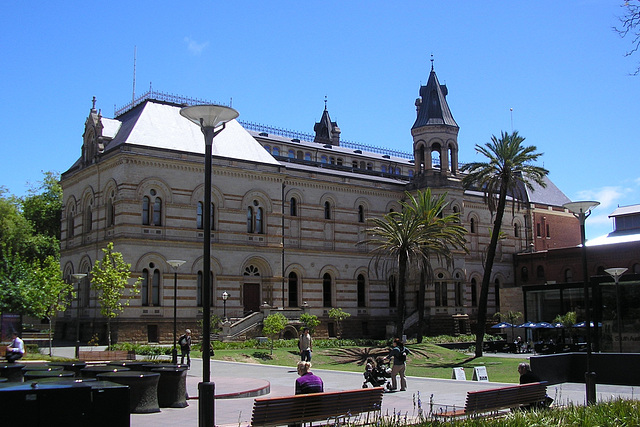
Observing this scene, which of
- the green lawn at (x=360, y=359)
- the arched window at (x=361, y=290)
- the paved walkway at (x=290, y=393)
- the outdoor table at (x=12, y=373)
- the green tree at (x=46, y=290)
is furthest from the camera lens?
the arched window at (x=361, y=290)

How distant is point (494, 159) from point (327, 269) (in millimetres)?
17680

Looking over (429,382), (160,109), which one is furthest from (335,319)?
(429,382)

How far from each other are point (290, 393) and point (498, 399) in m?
8.77

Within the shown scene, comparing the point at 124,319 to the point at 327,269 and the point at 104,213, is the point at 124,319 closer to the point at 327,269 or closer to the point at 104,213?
the point at 104,213

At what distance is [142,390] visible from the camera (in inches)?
646

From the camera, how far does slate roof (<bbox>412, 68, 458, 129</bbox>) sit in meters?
59.8

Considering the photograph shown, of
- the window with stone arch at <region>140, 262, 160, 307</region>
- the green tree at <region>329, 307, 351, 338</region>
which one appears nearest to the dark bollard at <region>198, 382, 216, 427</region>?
the window with stone arch at <region>140, 262, 160, 307</region>

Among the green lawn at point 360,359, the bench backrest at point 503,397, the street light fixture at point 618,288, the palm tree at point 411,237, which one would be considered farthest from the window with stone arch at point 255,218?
the bench backrest at point 503,397

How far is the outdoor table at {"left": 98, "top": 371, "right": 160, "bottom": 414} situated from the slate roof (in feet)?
151

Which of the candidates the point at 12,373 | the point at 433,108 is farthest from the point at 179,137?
the point at 12,373

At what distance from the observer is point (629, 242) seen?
56719 millimetres

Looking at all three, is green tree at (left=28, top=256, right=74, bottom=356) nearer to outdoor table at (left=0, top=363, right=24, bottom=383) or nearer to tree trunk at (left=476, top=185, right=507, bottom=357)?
tree trunk at (left=476, top=185, right=507, bottom=357)

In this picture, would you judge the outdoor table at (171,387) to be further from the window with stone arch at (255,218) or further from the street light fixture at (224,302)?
the window with stone arch at (255,218)

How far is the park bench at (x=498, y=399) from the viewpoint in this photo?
45.3 ft
